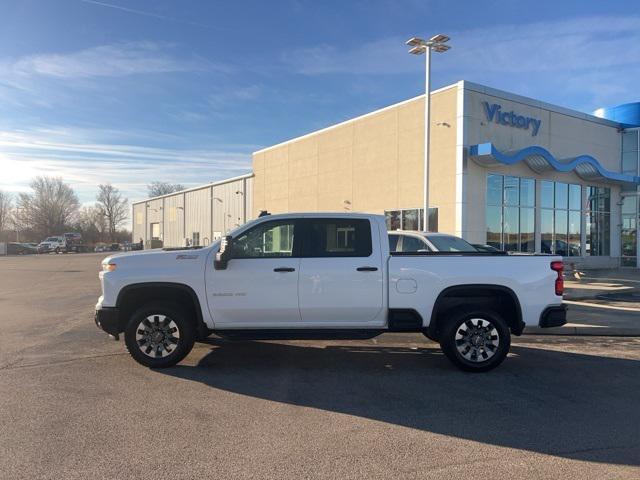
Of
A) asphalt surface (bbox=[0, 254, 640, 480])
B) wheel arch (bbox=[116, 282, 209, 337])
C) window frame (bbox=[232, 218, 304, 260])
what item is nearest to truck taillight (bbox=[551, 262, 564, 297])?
asphalt surface (bbox=[0, 254, 640, 480])

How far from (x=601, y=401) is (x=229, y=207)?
39011mm

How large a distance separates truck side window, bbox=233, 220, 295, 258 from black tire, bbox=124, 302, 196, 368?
1115 millimetres

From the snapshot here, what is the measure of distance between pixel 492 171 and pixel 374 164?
6.08 meters

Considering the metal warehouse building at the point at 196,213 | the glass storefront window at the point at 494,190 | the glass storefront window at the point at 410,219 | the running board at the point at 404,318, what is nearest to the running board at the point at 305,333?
the running board at the point at 404,318

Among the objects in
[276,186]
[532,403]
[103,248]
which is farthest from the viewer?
[103,248]

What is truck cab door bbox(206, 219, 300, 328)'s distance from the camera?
624cm

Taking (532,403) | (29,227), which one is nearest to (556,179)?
(532,403)

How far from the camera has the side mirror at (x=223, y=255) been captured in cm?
613

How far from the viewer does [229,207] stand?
42594 millimetres

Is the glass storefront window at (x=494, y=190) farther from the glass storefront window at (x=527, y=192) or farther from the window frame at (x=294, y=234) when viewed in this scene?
the window frame at (x=294, y=234)

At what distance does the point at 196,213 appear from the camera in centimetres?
5003

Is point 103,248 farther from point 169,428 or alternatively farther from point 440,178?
point 169,428

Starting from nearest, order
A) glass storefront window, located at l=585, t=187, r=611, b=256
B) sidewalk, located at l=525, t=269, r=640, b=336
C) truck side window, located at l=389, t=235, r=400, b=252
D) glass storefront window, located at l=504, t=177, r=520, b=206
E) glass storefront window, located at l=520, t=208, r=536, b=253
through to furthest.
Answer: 1. sidewalk, located at l=525, t=269, r=640, b=336
2. truck side window, located at l=389, t=235, r=400, b=252
3. glass storefront window, located at l=504, t=177, r=520, b=206
4. glass storefront window, located at l=520, t=208, r=536, b=253
5. glass storefront window, located at l=585, t=187, r=611, b=256

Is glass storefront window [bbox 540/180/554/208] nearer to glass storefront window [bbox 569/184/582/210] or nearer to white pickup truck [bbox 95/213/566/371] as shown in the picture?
glass storefront window [bbox 569/184/582/210]
